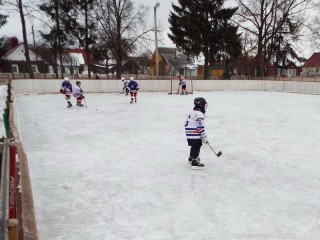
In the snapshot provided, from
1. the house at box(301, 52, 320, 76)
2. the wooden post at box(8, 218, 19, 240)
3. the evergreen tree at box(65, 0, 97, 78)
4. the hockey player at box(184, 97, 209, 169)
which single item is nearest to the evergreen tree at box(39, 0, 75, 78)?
the evergreen tree at box(65, 0, 97, 78)

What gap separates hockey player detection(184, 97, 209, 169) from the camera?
512 cm

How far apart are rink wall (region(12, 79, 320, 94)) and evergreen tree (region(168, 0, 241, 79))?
25.7ft

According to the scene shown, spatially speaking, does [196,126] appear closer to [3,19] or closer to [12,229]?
[12,229]

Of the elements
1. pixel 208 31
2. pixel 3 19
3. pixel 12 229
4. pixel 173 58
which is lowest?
pixel 12 229

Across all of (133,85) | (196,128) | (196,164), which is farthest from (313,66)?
(196,128)

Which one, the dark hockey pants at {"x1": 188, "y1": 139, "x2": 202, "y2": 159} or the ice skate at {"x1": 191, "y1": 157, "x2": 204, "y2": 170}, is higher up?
the dark hockey pants at {"x1": 188, "y1": 139, "x2": 202, "y2": 159}

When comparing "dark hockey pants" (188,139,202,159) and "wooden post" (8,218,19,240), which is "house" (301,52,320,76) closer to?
"dark hockey pants" (188,139,202,159)

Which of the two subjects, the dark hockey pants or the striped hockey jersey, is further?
the dark hockey pants

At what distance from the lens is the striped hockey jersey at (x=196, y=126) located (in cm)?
512

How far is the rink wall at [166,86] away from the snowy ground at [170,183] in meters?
12.4

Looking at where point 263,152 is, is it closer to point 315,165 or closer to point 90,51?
point 315,165

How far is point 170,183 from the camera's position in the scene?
15.6 feet

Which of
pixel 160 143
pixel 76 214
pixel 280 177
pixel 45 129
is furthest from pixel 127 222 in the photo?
pixel 45 129

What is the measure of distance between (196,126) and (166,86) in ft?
61.6
